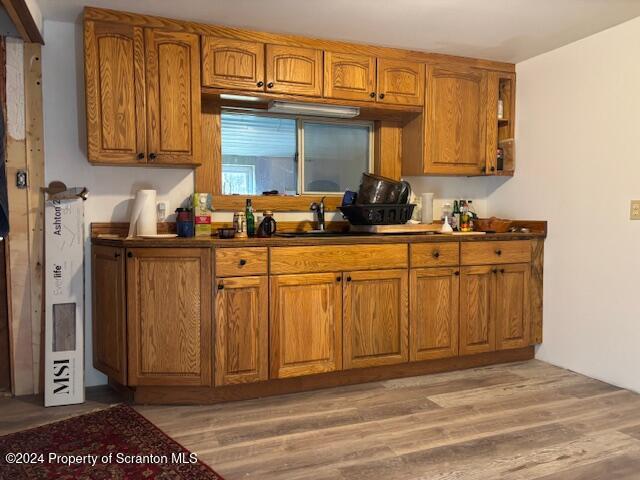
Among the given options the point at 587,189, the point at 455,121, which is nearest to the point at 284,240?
the point at 455,121

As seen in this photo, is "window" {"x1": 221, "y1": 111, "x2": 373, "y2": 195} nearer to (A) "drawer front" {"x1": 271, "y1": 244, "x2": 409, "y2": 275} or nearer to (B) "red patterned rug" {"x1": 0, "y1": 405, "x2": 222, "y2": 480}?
(A) "drawer front" {"x1": 271, "y1": 244, "x2": 409, "y2": 275}

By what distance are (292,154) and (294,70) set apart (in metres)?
0.60

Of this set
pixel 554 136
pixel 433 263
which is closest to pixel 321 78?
pixel 433 263

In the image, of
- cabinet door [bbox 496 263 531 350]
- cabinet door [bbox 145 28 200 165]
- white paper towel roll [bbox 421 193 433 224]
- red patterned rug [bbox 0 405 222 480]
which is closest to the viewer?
red patterned rug [bbox 0 405 222 480]

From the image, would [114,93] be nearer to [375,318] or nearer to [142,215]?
[142,215]

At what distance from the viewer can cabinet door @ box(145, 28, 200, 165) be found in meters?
2.92

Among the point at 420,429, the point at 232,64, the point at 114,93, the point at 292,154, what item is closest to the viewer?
the point at 420,429

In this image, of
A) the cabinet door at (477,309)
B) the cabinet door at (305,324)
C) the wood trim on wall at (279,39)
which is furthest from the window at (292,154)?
the cabinet door at (477,309)

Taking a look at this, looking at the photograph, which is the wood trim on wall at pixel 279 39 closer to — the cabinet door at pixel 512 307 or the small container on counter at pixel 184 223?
the small container on counter at pixel 184 223

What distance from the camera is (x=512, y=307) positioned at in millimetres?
3535

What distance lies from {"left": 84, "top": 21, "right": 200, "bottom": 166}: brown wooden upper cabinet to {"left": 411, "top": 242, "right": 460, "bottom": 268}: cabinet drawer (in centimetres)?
145

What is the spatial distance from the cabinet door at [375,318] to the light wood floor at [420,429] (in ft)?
0.63

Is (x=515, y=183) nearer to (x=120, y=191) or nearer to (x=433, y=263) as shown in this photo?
(x=433, y=263)

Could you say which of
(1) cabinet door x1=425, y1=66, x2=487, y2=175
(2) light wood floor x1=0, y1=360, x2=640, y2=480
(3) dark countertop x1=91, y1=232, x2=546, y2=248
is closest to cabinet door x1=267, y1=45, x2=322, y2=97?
(1) cabinet door x1=425, y1=66, x2=487, y2=175
